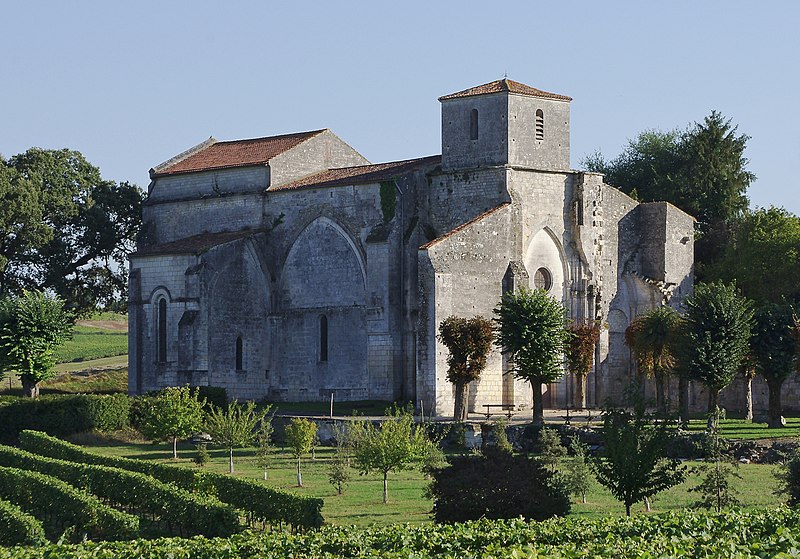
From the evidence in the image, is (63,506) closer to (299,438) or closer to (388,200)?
(299,438)

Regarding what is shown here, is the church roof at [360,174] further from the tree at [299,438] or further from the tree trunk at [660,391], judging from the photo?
the tree at [299,438]

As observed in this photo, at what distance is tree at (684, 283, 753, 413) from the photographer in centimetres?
4738

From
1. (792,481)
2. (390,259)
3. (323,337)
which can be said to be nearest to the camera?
(792,481)

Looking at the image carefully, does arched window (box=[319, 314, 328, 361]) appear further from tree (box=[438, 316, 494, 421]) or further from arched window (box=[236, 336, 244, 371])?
tree (box=[438, 316, 494, 421])

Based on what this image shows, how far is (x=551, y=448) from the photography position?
3981cm

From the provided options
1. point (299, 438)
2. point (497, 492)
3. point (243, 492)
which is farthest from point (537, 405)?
point (497, 492)

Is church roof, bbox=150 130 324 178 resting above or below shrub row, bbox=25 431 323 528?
above

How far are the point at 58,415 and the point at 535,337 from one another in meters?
17.1

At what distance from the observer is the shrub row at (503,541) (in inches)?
869

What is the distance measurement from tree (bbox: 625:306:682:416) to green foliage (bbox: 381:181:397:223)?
10364 millimetres

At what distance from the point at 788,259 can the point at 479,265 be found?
1511cm

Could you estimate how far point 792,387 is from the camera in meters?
53.4

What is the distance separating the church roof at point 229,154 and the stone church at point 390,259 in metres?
0.16

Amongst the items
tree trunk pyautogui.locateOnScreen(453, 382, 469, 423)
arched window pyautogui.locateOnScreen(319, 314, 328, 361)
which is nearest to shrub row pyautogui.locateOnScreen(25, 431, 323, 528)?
tree trunk pyautogui.locateOnScreen(453, 382, 469, 423)
